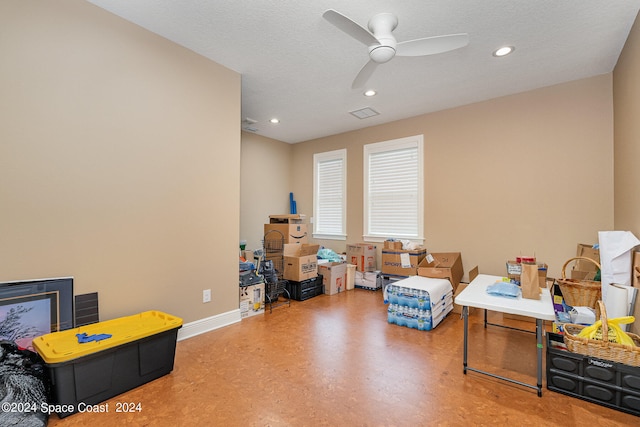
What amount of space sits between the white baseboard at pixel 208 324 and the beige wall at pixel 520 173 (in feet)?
10.0

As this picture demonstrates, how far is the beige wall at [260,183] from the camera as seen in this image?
17.9 ft

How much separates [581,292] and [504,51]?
2.37 m

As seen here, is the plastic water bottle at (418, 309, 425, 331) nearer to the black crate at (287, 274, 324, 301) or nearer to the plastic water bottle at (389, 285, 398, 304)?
the plastic water bottle at (389, 285, 398, 304)

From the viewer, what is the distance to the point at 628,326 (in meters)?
2.38

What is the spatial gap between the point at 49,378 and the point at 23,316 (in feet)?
1.70

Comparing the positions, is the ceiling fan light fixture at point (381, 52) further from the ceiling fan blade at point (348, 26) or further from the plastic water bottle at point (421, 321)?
the plastic water bottle at point (421, 321)

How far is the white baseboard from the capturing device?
288cm

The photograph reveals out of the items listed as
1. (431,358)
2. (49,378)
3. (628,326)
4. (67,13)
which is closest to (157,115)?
(67,13)

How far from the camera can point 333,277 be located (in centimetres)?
458

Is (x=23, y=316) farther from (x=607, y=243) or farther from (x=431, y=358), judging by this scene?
(x=607, y=243)

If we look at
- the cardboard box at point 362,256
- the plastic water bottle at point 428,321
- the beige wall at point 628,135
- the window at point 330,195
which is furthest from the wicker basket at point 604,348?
the window at point 330,195

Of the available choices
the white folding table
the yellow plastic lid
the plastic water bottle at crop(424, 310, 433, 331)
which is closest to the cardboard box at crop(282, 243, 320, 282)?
the plastic water bottle at crop(424, 310, 433, 331)

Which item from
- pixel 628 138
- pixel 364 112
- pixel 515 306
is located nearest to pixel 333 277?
pixel 364 112

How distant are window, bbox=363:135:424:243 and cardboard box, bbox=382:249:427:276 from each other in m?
0.40
